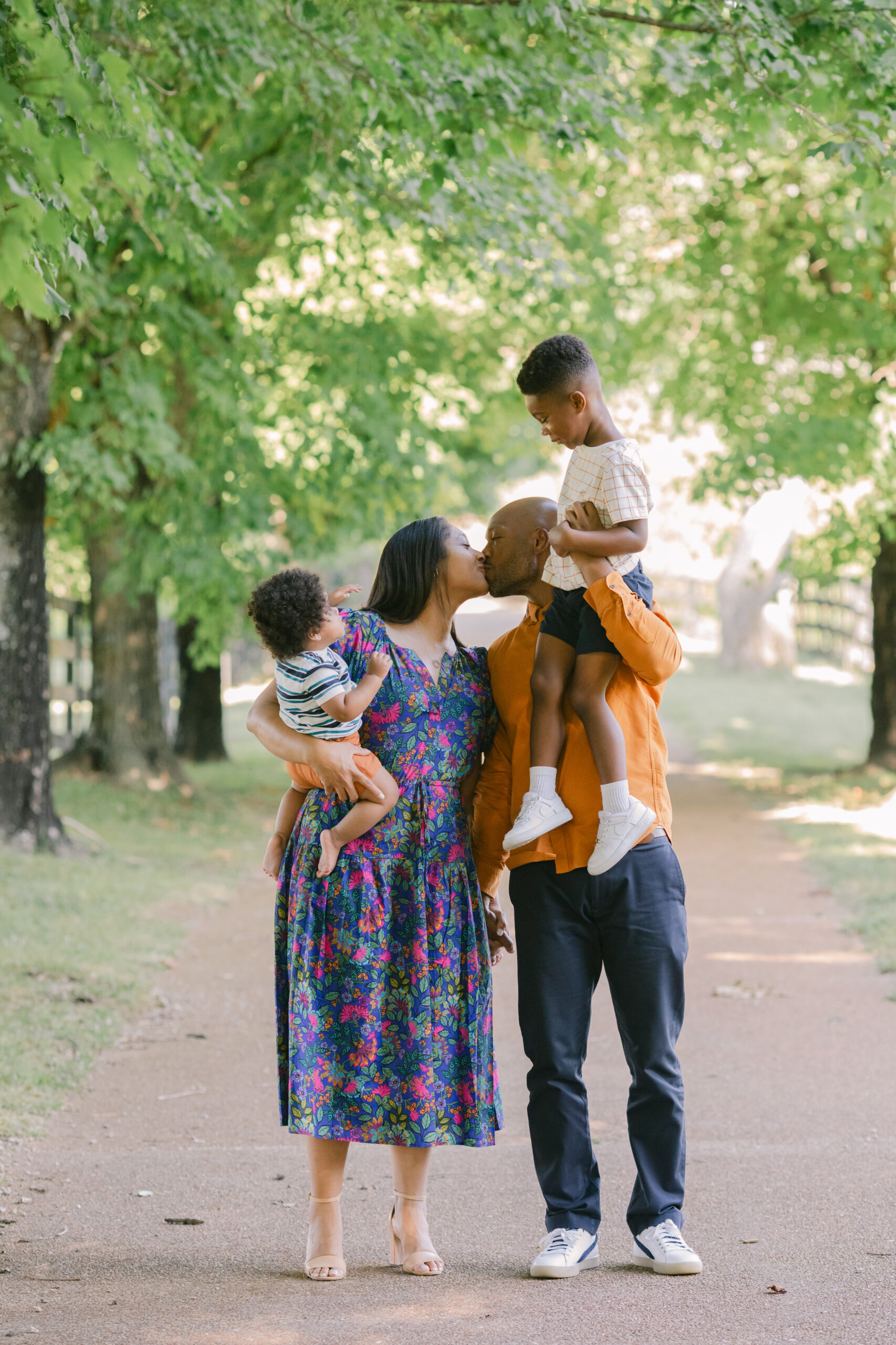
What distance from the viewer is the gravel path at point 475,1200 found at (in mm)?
3168

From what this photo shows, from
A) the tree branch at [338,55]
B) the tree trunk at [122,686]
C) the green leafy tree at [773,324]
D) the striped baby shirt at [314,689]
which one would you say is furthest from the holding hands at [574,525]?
the tree trunk at [122,686]

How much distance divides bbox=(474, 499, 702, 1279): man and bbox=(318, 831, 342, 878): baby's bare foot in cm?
47

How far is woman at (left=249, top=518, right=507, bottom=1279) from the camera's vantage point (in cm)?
335

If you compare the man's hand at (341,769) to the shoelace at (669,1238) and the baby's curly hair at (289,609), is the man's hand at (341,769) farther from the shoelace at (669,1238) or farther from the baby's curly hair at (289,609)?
the shoelace at (669,1238)

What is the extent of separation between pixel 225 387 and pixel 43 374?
66.8 inches

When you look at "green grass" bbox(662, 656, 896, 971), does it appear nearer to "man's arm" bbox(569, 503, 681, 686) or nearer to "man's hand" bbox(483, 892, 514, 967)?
"man's hand" bbox(483, 892, 514, 967)

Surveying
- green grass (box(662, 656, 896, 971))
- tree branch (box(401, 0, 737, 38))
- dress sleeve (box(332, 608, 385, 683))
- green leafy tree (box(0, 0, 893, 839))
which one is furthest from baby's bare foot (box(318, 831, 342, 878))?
green grass (box(662, 656, 896, 971))

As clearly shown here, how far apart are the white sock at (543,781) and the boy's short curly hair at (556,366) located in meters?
0.97

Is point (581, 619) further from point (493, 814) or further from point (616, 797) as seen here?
point (493, 814)

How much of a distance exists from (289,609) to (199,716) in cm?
1377

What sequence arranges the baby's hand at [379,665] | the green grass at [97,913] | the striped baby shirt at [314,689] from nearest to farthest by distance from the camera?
the striped baby shirt at [314,689] → the baby's hand at [379,665] → the green grass at [97,913]

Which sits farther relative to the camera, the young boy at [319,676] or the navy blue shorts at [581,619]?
the navy blue shorts at [581,619]

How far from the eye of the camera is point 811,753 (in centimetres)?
1747

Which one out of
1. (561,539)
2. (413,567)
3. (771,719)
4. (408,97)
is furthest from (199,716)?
(561,539)
